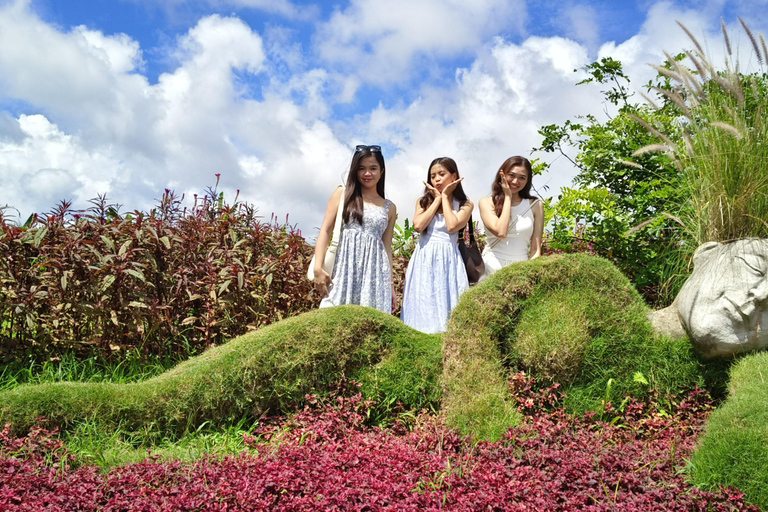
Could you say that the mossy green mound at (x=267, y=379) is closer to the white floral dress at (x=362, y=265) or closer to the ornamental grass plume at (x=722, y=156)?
the white floral dress at (x=362, y=265)

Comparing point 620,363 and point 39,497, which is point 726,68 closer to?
point 620,363

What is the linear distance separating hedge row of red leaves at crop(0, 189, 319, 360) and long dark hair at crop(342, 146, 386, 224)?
100 cm

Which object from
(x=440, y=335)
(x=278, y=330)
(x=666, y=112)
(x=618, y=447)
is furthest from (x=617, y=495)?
(x=666, y=112)

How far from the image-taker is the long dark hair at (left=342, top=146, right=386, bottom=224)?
5.02m

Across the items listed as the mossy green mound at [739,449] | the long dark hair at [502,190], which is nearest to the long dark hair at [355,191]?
the long dark hair at [502,190]

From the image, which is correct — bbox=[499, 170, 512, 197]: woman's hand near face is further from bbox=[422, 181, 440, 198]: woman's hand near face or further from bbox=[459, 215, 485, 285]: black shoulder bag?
bbox=[422, 181, 440, 198]: woman's hand near face

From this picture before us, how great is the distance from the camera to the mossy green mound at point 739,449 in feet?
10.6

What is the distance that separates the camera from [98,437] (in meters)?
4.07

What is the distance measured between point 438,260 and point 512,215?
0.76 m

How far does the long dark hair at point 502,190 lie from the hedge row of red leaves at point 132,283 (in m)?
1.92

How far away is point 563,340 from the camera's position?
4.30 m

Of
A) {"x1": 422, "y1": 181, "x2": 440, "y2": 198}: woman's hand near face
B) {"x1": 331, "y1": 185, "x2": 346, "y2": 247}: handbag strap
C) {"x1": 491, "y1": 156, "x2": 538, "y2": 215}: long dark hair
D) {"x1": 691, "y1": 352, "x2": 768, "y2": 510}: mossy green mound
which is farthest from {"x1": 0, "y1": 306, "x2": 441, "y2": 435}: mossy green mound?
{"x1": 691, "y1": 352, "x2": 768, "y2": 510}: mossy green mound

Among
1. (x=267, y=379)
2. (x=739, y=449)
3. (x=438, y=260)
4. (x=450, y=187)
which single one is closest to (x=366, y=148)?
(x=450, y=187)

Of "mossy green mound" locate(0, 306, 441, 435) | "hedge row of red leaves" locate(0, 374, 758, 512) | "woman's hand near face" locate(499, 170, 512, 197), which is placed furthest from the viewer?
"woman's hand near face" locate(499, 170, 512, 197)
